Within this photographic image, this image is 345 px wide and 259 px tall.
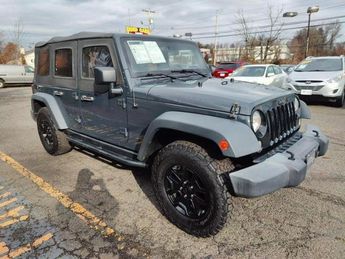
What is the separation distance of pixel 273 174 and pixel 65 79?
328 centimetres

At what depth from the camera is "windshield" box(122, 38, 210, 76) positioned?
11.4ft

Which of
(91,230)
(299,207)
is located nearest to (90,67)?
(91,230)

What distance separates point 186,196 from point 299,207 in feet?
4.46

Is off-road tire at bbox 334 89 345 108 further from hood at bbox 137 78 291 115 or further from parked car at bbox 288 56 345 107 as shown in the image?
hood at bbox 137 78 291 115

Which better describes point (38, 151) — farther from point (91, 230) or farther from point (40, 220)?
point (91, 230)

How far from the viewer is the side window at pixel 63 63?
4277 millimetres

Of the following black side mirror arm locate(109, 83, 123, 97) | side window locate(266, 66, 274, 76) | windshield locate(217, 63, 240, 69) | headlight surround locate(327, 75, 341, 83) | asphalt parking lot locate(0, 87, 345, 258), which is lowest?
asphalt parking lot locate(0, 87, 345, 258)

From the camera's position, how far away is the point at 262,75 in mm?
11867

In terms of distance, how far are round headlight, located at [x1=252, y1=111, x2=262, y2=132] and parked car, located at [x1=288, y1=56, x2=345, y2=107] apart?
24.0 feet

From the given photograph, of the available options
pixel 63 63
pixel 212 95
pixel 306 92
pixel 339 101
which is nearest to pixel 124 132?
pixel 212 95

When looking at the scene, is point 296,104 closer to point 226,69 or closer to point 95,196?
point 95,196

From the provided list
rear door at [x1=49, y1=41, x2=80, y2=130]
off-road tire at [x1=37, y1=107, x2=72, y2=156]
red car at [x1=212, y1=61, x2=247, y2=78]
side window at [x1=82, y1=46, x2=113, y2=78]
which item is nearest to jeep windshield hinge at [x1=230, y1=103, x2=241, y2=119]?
side window at [x1=82, y1=46, x2=113, y2=78]

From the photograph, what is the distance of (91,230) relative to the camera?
117 inches

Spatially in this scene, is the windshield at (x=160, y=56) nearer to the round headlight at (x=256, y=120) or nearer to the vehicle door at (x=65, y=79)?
the vehicle door at (x=65, y=79)
